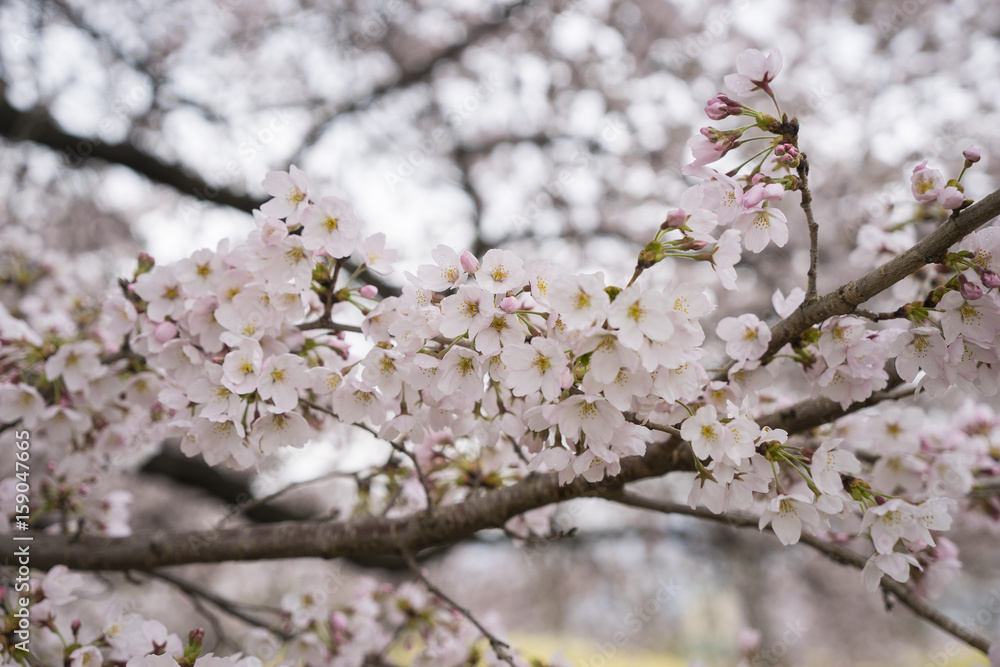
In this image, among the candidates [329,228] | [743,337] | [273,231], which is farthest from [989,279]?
[273,231]

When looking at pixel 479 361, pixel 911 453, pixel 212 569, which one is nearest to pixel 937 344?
pixel 911 453

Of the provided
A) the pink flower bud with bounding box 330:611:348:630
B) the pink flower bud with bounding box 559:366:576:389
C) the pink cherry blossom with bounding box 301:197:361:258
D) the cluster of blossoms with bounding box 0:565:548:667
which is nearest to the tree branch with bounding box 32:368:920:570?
the cluster of blossoms with bounding box 0:565:548:667

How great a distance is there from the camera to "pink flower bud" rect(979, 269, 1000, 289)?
102cm

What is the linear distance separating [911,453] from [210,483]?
397 cm

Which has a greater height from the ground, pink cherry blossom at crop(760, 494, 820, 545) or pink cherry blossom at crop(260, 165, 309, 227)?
pink cherry blossom at crop(260, 165, 309, 227)

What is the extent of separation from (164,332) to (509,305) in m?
0.96

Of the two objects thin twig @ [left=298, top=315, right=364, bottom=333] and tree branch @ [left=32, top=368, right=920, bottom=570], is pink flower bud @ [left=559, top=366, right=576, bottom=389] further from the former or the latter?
thin twig @ [left=298, top=315, right=364, bottom=333]

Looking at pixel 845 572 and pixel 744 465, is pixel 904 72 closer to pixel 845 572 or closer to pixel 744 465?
pixel 845 572

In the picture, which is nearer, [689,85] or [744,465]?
[744,465]

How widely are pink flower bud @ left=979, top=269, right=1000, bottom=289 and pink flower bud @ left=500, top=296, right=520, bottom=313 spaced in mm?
829

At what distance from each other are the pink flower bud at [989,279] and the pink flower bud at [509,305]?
829mm

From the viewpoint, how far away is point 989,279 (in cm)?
102

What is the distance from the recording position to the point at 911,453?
170cm

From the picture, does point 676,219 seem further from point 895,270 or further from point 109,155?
point 109,155
